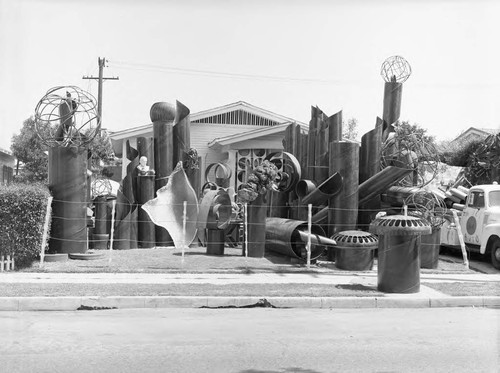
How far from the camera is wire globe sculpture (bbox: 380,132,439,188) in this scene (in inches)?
590

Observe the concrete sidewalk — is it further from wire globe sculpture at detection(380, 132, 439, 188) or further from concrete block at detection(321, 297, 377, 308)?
wire globe sculpture at detection(380, 132, 439, 188)

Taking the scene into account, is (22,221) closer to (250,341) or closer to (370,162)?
(250,341)

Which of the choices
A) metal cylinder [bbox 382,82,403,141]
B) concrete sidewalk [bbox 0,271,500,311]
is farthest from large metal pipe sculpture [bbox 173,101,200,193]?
metal cylinder [bbox 382,82,403,141]

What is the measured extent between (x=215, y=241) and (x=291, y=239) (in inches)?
83.5

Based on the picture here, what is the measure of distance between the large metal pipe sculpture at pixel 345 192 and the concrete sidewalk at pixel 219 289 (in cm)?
184

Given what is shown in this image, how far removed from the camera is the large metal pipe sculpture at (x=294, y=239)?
44.1 feet

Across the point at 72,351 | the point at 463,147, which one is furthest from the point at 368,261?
the point at 463,147

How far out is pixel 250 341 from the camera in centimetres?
704

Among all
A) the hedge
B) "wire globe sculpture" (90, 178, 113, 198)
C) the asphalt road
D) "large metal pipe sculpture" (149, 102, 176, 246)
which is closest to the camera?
the asphalt road

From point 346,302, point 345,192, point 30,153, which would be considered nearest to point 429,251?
point 345,192

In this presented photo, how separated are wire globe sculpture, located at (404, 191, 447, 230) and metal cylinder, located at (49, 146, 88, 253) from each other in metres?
8.04

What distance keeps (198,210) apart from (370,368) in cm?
1032

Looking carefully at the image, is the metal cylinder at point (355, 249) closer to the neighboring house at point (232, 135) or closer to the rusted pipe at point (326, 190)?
the rusted pipe at point (326, 190)

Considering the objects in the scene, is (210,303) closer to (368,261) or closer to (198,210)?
(368,261)
